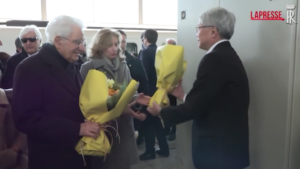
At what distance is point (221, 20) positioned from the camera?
1885 millimetres

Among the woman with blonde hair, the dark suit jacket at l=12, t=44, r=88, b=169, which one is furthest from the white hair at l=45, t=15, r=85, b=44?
the woman with blonde hair

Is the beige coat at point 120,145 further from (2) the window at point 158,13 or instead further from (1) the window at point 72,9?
(2) the window at point 158,13

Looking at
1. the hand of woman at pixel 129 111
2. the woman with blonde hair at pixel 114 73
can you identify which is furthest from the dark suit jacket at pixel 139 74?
the hand of woman at pixel 129 111

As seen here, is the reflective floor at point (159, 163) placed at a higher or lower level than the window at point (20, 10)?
lower

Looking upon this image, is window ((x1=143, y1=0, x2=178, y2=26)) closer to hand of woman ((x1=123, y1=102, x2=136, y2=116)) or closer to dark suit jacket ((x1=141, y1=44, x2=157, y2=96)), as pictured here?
dark suit jacket ((x1=141, y1=44, x2=157, y2=96))

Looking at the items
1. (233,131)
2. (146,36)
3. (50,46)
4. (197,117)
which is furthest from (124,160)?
(146,36)

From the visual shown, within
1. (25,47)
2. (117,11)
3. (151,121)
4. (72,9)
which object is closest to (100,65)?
(25,47)

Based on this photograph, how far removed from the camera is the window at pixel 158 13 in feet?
29.0

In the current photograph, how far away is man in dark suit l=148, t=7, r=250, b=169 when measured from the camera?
5.88 feet

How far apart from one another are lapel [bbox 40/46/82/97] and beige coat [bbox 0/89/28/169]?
18.3 inches

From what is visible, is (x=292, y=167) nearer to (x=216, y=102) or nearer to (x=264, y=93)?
(x=264, y=93)

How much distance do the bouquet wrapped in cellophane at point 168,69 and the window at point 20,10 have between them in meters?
5.80

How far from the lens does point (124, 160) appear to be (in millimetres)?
2508

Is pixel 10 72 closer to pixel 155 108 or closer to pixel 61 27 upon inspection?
pixel 61 27
